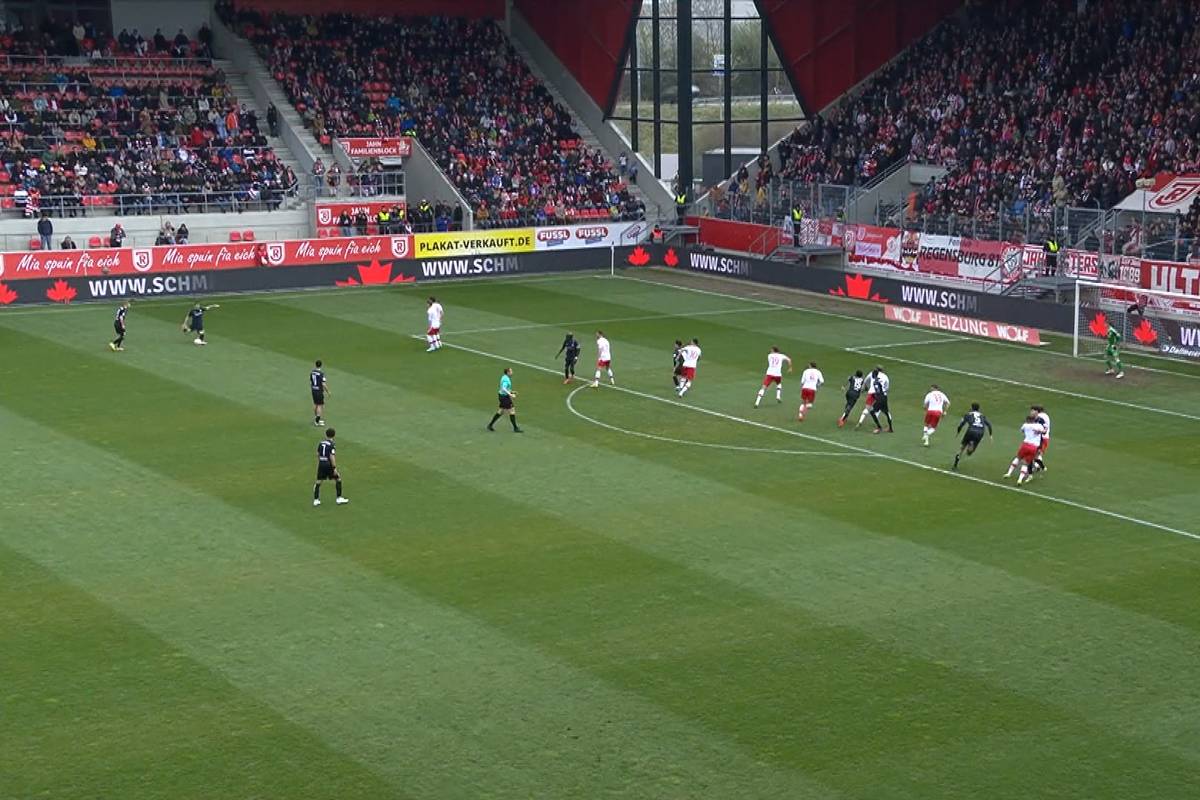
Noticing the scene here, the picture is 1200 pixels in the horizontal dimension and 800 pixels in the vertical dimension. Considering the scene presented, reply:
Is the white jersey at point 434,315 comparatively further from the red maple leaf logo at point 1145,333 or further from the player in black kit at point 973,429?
the red maple leaf logo at point 1145,333

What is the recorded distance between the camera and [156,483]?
28.2 m

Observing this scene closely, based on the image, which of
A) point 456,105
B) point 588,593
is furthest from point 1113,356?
point 456,105

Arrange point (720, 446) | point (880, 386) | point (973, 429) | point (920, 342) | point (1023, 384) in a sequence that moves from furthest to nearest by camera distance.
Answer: point (920, 342), point (1023, 384), point (880, 386), point (720, 446), point (973, 429)

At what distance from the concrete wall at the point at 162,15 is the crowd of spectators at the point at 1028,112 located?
25736 millimetres

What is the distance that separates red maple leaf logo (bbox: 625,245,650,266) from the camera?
61281 mm

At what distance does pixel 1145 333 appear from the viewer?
4281 cm

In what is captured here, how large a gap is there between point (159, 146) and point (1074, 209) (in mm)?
33847

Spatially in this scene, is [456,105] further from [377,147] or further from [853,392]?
[853,392]

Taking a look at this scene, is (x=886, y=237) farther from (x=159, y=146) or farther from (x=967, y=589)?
(x=967, y=589)

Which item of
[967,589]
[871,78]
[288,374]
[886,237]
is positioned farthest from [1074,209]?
[967,589]

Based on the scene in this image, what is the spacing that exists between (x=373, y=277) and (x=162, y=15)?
793 inches

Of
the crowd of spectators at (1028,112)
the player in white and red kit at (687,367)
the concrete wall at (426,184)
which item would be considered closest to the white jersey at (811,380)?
the player in white and red kit at (687,367)

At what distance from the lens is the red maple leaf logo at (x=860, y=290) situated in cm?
5250

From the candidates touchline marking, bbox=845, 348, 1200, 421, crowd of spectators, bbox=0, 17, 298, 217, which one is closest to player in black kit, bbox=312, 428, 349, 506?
touchline marking, bbox=845, 348, 1200, 421
